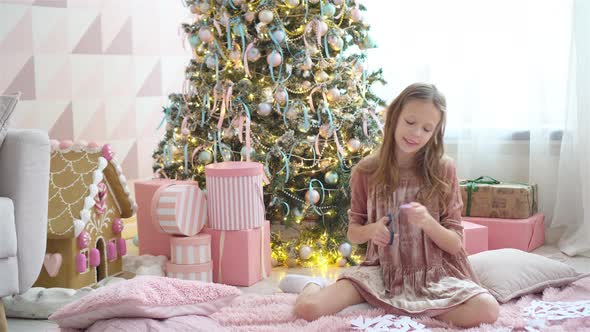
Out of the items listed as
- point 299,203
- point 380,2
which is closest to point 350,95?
point 299,203

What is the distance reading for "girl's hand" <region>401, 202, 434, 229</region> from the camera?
2252mm

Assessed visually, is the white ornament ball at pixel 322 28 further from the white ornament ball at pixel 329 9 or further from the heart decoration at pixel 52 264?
the heart decoration at pixel 52 264

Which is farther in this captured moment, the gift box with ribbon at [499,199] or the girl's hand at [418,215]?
the gift box with ribbon at [499,199]

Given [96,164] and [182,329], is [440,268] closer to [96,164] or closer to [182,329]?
[182,329]

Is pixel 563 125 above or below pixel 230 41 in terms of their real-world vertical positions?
below

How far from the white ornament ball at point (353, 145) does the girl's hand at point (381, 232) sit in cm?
110

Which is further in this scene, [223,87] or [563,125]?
[563,125]

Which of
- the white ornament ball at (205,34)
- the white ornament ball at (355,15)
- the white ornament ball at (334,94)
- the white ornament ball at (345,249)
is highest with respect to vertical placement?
the white ornament ball at (355,15)

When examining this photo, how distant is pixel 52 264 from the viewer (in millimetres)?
2939

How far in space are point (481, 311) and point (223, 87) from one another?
5.70 feet

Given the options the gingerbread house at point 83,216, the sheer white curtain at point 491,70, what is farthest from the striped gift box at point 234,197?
the sheer white curtain at point 491,70

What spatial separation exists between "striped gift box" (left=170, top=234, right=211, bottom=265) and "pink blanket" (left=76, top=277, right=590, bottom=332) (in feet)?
1.74

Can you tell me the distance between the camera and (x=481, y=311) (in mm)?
2227

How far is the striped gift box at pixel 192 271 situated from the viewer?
3143 millimetres
